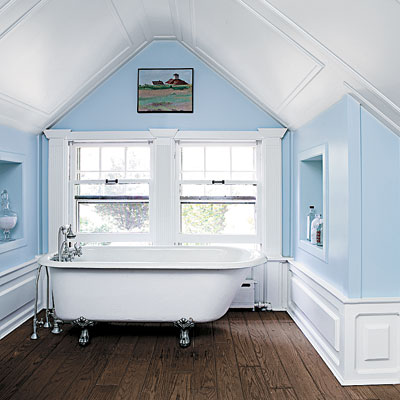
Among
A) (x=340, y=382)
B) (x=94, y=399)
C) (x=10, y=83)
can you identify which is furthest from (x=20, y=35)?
(x=340, y=382)

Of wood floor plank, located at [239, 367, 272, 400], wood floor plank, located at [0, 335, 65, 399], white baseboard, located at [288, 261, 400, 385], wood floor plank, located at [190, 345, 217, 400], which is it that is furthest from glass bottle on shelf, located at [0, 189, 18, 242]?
white baseboard, located at [288, 261, 400, 385]

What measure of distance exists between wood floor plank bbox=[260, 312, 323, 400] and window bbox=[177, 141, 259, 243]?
0.96m

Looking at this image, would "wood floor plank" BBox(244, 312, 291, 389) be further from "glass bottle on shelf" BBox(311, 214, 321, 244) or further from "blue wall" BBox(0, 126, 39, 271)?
"blue wall" BBox(0, 126, 39, 271)

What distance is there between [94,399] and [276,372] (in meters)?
1.17

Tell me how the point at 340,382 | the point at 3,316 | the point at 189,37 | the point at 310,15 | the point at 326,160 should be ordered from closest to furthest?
the point at 310,15, the point at 340,382, the point at 326,160, the point at 3,316, the point at 189,37

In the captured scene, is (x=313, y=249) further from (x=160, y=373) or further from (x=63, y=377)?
(x=63, y=377)

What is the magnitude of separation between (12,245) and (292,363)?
2.54 metres

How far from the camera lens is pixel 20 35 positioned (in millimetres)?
2465

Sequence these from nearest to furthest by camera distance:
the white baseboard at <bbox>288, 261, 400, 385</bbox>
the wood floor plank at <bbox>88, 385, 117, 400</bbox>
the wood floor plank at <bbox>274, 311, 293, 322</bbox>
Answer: the wood floor plank at <bbox>88, 385, 117, 400</bbox> < the white baseboard at <bbox>288, 261, 400, 385</bbox> < the wood floor plank at <bbox>274, 311, 293, 322</bbox>

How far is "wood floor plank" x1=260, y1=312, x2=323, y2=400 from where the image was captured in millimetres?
2244

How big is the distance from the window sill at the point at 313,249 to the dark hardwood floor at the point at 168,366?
27.6 inches

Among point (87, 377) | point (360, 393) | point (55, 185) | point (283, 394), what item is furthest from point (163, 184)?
point (360, 393)

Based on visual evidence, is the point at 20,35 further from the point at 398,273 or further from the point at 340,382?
the point at 340,382

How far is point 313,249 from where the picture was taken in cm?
311
